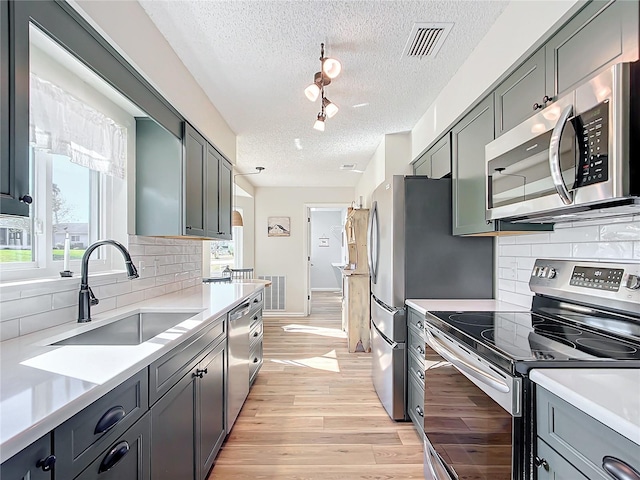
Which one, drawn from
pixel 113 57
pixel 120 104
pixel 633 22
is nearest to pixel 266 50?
pixel 113 57

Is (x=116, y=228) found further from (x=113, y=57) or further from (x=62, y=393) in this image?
(x=62, y=393)

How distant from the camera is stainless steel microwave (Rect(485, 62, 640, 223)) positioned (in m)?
1.01

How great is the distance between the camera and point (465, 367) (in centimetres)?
139

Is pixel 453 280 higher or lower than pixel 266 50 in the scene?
lower

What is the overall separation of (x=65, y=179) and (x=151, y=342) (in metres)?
1.17

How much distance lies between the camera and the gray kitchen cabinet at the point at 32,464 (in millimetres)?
655

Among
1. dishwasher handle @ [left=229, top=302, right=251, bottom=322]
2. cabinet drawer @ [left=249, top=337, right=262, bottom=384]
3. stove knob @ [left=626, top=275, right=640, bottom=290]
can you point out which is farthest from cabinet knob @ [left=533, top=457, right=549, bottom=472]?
cabinet drawer @ [left=249, top=337, right=262, bottom=384]

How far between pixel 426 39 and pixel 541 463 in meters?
2.04

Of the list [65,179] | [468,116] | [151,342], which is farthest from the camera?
[468,116]

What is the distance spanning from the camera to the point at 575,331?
143 centimetres

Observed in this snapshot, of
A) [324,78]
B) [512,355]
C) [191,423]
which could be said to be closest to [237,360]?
[191,423]

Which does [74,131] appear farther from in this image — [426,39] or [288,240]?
[288,240]

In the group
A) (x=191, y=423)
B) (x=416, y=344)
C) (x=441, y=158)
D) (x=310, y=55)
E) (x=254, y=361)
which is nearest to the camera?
(x=191, y=423)

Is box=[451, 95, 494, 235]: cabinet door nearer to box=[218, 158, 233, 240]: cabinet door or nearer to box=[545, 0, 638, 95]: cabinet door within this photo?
box=[545, 0, 638, 95]: cabinet door
